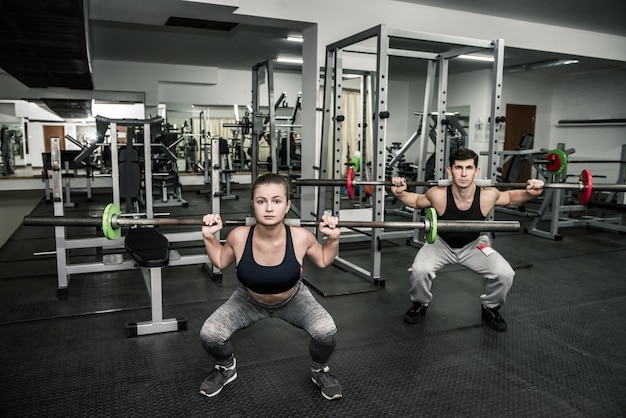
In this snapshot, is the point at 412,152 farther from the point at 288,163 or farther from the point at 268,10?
the point at 268,10

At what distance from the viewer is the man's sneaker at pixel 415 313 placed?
2.47 m

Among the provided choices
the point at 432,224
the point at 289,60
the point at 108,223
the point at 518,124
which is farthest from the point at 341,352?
the point at 518,124

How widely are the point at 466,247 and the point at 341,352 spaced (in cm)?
88

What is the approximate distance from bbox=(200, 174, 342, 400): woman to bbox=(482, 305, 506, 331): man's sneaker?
1058mm

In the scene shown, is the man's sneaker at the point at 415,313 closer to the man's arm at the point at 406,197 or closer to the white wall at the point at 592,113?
the man's arm at the point at 406,197

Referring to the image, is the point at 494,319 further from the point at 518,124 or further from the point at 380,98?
the point at 518,124

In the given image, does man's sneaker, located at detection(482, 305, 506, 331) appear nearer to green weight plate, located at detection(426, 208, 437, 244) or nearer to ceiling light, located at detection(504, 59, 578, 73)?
green weight plate, located at detection(426, 208, 437, 244)

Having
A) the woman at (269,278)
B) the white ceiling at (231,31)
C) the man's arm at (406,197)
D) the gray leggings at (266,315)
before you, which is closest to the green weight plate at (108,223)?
the woman at (269,278)

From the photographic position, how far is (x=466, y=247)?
2467mm

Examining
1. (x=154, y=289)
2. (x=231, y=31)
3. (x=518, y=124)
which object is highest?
(x=231, y=31)

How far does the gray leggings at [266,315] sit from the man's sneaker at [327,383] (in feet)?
0.14

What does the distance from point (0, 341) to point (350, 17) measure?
3642mm

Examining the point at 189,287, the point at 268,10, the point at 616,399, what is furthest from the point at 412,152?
the point at 616,399

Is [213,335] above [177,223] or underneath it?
underneath
